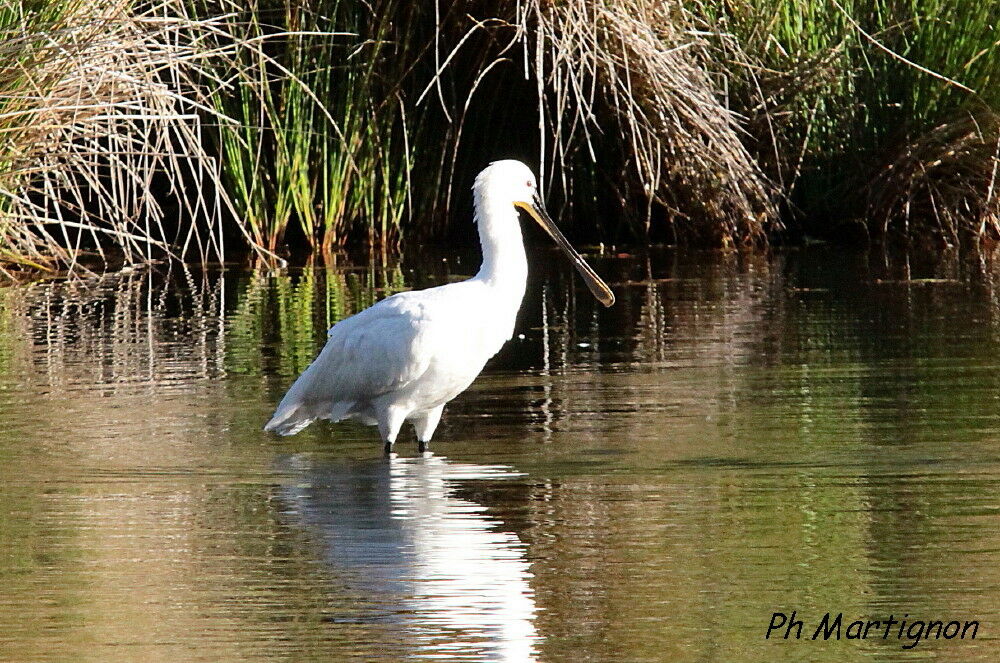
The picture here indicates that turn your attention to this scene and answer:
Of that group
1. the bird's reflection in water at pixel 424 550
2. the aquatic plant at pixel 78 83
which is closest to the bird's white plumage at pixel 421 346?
the bird's reflection in water at pixel 424 550

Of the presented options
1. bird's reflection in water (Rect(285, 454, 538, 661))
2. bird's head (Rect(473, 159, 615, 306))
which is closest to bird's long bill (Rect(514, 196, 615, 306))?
bird's head (Rect(473, 159, 615, 306))

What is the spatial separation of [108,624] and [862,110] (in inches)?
433

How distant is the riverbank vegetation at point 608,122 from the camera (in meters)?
13.2

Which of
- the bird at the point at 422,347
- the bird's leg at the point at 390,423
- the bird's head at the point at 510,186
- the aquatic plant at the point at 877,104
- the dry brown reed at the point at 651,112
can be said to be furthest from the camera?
the aquatic plant at the point at 877,104

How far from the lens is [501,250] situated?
7195mm

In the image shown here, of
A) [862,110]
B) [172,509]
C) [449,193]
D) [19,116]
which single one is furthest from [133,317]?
[862,110]

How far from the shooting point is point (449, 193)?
14.8 meters

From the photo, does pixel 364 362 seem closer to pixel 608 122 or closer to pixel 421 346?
pixel 421 346

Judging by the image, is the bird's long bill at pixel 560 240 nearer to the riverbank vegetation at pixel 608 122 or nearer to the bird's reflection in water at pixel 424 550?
the bird's reflection in water at pixel 424 550

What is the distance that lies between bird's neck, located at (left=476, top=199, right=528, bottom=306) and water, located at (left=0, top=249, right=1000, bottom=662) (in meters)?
0.60

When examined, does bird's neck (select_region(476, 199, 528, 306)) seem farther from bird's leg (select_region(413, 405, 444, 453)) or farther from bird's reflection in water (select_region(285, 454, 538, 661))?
bird's reflection in water (select_region(285, 454, 538, 661))

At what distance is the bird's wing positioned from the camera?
6.95 m

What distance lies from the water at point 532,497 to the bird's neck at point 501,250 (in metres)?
0.60

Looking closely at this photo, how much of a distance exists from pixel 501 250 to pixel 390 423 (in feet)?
2.70
